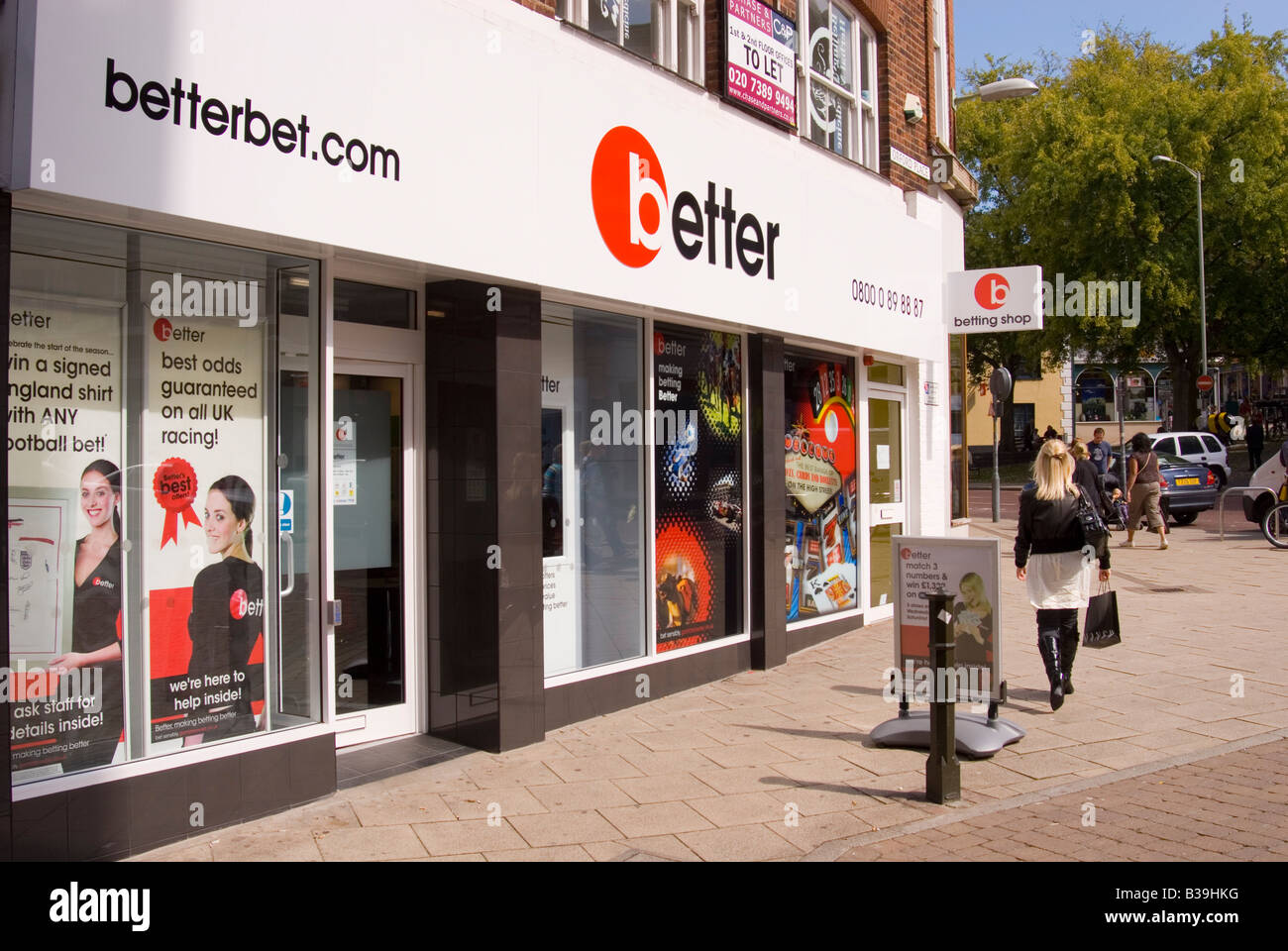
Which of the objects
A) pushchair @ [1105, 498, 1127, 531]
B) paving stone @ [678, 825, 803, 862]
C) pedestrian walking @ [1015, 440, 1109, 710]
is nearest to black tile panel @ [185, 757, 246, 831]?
paving stone @ [678, 825, 803, 862]

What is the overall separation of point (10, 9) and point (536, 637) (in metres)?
4.28

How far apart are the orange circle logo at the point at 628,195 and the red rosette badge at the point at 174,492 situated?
3.26 m

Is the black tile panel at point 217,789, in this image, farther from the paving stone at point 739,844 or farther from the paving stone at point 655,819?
the paving stone at point 739,844

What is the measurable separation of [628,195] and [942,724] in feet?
13.6

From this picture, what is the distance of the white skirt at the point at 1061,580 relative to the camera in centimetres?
778

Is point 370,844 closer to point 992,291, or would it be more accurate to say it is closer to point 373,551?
point 373,551

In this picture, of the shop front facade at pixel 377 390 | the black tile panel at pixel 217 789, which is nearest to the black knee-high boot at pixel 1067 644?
the shop front facade at pixel 377 390

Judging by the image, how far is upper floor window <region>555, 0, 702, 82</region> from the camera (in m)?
7.90

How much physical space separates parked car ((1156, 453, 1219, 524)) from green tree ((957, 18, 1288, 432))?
1285 centimetres

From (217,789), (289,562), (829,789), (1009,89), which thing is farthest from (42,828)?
(1009,89)

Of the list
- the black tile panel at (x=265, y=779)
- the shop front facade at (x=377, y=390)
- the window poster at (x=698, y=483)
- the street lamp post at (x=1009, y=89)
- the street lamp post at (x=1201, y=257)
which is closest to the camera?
the shop front facade at (x=377, y=390)

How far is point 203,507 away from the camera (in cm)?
545

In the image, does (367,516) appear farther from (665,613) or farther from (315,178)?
(665,613)

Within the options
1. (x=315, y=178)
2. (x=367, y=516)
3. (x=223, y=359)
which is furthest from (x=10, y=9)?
(x=367, y=516)
